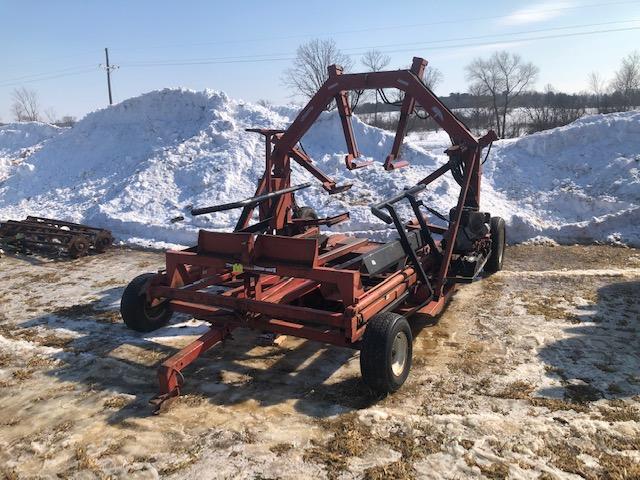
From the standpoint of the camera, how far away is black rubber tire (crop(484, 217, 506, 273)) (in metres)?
9.17

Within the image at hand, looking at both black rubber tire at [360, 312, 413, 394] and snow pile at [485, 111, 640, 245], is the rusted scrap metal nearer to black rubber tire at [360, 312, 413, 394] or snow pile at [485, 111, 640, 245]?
black rubber tire at [360, 312, 413, 394]

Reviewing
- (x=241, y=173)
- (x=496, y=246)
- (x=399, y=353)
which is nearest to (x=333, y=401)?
(x=399, y=353)

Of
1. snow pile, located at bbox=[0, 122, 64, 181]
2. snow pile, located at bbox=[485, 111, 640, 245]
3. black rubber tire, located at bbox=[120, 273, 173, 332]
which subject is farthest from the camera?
snow pile, located at bbox=[0, 122, 64, 181]

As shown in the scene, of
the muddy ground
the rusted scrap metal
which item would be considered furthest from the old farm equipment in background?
the rusted scrap metal

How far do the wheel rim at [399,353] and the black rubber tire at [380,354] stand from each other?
3.2 inches

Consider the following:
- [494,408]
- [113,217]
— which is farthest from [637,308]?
[113,217]

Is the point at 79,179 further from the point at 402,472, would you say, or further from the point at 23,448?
the point at 402,472

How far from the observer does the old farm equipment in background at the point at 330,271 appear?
5.07m

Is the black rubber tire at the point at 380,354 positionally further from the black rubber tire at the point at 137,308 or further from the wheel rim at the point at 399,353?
the black rubber tire at the point at 137,308

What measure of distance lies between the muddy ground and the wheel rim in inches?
9.6

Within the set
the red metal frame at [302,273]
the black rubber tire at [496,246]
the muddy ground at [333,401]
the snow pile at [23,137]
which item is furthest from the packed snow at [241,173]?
the muddy ground at [333,401]

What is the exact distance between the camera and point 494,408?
4.76 m

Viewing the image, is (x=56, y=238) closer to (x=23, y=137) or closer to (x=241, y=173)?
(x=241, y=173)

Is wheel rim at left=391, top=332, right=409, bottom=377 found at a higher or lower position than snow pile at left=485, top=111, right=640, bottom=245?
lower
